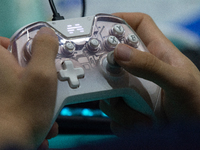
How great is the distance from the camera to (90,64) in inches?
15.7

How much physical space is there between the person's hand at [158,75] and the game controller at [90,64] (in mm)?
35

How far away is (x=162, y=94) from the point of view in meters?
0.42

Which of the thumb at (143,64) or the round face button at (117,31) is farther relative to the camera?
the round face button at (117,31)

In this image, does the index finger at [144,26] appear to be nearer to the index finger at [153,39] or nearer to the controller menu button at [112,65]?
the index finger at [153,39]

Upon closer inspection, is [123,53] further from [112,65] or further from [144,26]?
[144,26]

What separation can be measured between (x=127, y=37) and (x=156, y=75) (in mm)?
133

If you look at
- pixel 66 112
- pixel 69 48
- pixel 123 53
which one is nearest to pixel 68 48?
pixel 69 48

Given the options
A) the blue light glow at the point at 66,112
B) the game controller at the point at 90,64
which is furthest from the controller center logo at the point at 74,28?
the blue light glow at the point at 66,112

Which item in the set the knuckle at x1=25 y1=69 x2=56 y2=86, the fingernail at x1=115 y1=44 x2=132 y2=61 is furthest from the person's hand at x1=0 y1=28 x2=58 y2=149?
the fingernail at x1=115 y1=44 x2=132 y2=61

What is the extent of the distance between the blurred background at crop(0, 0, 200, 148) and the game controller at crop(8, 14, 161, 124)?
0.18 m

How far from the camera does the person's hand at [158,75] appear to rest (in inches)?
13.4

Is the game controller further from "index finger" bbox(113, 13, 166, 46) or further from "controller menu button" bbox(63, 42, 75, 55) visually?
"index finger" bbox(113, 13, 166, 46)

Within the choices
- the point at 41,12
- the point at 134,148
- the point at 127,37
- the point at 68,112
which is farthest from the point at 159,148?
the point at 41,12

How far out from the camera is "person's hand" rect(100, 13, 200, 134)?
0.34 m
